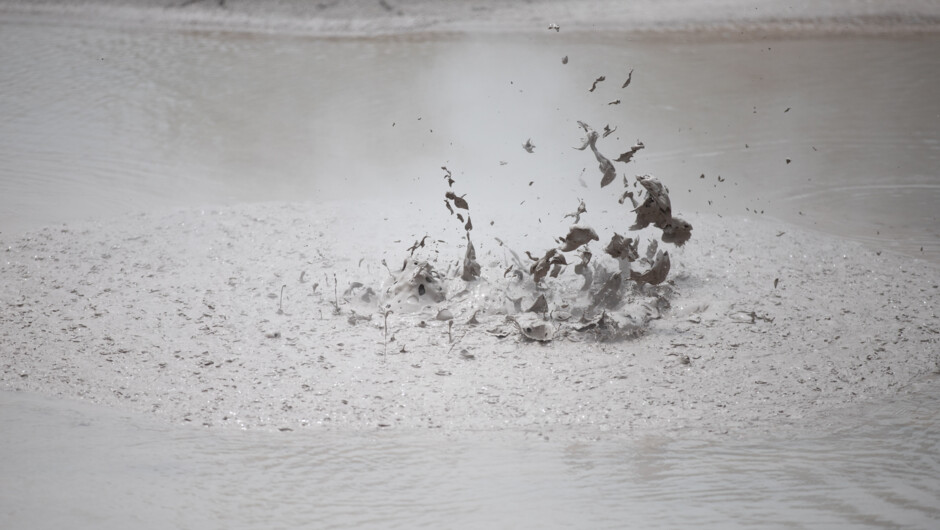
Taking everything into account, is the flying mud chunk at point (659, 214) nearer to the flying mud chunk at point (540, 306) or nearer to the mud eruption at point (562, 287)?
the mud eruption at point (562, 287)

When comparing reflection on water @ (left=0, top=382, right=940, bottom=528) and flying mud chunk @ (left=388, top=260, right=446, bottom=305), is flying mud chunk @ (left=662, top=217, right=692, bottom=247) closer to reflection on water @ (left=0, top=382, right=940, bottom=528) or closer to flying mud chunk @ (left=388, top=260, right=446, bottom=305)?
flying mud chunk @ (left=388, top=260, right=446, bottom=305)

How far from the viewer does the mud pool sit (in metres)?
2.53

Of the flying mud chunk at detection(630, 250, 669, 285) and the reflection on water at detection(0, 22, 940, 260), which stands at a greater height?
the reflection on water at detection(0, 22, 940, 260)

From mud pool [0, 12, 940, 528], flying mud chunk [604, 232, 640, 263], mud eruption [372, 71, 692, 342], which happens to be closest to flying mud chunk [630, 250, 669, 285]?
mud eruption [372, 71, 692, 342]

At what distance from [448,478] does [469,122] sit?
381 cm

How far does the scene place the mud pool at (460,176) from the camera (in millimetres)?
2531

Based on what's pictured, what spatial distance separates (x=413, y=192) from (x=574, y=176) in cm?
93

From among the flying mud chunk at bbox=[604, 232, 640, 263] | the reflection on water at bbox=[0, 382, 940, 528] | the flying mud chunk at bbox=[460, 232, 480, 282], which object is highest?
the flying mud chunk at bbox=[604, 232, 640, 263]

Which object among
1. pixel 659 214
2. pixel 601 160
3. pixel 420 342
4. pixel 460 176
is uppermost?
pixel 460 176

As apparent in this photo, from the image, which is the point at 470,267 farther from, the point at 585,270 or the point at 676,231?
the point at 676,231

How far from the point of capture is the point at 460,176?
529 centimetres

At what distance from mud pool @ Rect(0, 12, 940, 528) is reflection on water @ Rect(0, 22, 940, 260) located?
0.02 metres

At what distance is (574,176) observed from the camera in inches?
209

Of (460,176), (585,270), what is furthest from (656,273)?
(460,176)
